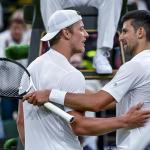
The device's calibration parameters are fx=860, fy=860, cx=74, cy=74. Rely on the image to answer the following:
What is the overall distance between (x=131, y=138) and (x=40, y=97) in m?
0.69

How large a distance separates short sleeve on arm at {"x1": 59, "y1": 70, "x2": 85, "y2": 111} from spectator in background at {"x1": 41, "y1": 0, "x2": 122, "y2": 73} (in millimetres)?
1918

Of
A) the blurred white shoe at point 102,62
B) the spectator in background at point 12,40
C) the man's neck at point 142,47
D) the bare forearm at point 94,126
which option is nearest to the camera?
the bare forearm at point 94,126

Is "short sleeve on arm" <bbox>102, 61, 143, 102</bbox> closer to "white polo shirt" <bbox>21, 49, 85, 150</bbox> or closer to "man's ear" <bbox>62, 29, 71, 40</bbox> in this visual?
"white polo shirt" <bbox>21, 49, 85, 150</bbox>

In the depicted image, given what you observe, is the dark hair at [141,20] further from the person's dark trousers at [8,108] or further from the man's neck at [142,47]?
the person's dark trousers at [8,108]

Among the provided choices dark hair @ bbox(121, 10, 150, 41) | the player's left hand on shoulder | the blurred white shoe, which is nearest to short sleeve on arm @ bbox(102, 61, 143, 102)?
dark hair @ bbox(121, 10, 150, 41)

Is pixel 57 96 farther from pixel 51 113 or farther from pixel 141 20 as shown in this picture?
pixel 141 20

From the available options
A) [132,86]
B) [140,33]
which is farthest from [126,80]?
[140,33]

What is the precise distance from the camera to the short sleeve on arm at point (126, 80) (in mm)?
5910

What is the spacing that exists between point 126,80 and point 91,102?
0.29 metres

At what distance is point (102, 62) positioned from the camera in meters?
7.87

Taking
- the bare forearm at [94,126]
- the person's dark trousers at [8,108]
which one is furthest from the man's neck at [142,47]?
the person's dark trousers at [8,108]

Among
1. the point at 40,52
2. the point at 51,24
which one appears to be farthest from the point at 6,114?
the point at 51,24

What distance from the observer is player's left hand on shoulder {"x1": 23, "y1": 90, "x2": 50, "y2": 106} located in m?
5.88

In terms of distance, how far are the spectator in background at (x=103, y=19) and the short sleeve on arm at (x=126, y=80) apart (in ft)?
6.18
